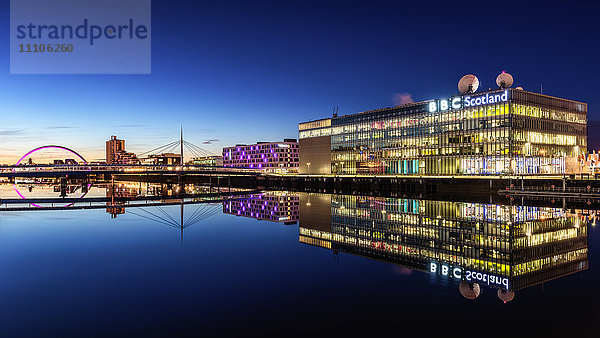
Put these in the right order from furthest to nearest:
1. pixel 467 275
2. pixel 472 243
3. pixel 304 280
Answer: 1. pixel 472 243
2. pixel 467 275
3. pixel 304 280

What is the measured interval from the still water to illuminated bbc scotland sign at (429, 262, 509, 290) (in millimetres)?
63

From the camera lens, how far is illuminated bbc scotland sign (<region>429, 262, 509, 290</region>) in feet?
51.9

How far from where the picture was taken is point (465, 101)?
97.6m

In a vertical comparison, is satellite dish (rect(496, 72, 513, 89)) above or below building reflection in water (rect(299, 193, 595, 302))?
above

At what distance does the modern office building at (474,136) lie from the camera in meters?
Answer: 90.6

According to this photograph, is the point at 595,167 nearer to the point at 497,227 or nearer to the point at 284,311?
the point at 497,227

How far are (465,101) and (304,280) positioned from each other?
92.4 m

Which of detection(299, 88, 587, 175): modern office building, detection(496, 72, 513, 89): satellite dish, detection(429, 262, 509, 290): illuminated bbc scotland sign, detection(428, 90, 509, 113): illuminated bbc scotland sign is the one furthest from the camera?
detection(496, 72, 513, 89): satellite dish

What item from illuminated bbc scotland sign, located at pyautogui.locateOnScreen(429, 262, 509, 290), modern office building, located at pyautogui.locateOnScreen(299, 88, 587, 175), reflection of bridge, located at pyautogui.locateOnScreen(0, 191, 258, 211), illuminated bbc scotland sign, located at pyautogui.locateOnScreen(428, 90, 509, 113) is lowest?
illuminated bbc scotland sign, located at pyautogui.locateOnScreen(429, 262, 509, 290)

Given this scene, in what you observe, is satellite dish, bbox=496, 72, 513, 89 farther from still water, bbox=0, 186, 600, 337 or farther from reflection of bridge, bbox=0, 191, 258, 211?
still water, bbox=0, 186, 600, 337

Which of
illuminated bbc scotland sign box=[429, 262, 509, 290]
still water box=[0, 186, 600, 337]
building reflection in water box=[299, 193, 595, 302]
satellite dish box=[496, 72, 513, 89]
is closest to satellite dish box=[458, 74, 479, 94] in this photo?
satellite dish box=[496, 72, 513, 89]

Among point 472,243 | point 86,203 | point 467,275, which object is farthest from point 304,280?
point 86,203

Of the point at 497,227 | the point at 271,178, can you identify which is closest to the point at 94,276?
the point at 497,227

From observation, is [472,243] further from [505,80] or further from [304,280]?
[505,80]
